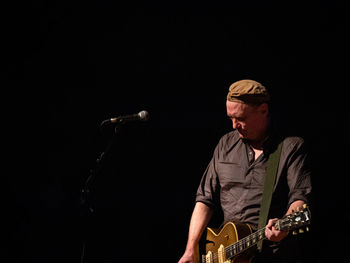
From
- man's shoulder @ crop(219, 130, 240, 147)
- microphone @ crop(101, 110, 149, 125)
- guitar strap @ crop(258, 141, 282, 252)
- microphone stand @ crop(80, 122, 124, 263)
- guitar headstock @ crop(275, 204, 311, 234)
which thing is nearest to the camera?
guitar headstock @ crop(275, 204, 311, 234)

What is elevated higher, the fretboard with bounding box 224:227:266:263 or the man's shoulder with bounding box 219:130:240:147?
the man's shoulder with bounding box 219:130:240:147

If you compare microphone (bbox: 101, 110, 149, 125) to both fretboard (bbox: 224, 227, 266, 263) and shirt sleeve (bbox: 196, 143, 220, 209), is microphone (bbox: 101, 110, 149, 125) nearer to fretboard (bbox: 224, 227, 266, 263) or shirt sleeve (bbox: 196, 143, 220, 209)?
shirt sleeve (bbox: 196, 143, 220, 209)

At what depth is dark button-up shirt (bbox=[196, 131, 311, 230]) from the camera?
8.77ft

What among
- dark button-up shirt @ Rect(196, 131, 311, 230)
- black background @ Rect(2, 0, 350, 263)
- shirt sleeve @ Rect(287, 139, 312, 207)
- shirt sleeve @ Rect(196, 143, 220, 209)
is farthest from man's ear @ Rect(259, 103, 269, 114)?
black background @ Rect(2, 0, 350, 263)

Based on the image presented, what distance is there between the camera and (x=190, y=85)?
4352 millimetres

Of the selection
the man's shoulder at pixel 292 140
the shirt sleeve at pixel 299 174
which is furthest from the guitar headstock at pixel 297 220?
the man's shoulder at pixel 292 140

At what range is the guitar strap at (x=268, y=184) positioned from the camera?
2.68 meters

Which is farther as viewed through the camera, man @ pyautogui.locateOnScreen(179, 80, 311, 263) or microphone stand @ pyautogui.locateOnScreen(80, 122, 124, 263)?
microphone stand @ pyautogui.locateOnScreen(80, 122, 124, 263)

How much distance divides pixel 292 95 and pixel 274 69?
0.92 feet

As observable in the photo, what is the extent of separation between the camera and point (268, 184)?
8.91 ft

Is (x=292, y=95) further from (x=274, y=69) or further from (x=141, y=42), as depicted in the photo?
(x=141, y=42)

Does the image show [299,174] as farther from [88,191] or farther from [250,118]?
[88,191]

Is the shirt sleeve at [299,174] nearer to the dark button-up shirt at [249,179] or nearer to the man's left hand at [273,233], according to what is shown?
the dark button-up shirt at [249,179]

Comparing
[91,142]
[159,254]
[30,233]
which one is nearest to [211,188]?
[159,254]
